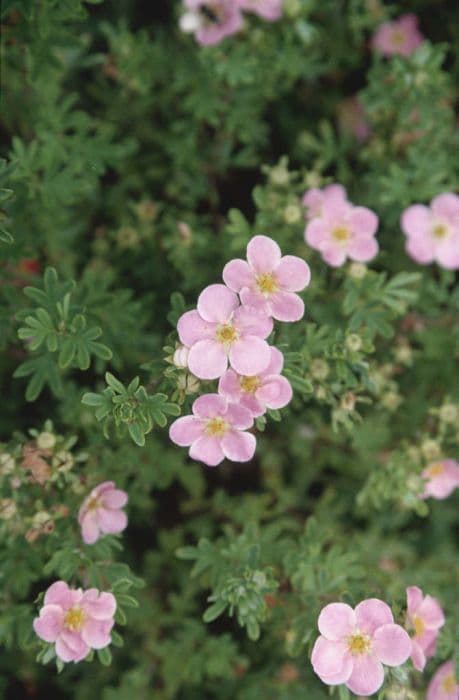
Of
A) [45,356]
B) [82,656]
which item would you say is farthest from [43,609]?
[45,356]

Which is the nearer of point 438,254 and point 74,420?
point 74,420

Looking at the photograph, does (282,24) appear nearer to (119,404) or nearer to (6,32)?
(6,32)

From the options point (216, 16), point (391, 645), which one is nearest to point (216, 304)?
point (391, 645)

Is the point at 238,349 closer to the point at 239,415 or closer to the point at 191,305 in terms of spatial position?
the point at 239,415

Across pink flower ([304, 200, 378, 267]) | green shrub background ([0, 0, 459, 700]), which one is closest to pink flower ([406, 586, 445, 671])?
green shrub background ([0, 0, 459, 700])

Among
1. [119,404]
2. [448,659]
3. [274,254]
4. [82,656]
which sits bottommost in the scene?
[448,659]

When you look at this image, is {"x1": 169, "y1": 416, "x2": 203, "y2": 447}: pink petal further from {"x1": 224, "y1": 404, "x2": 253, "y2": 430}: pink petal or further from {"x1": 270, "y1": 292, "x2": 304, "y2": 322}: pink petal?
{"x1": 270, "y1": 292, "x2": 304, "y2": 322}: pink petal
